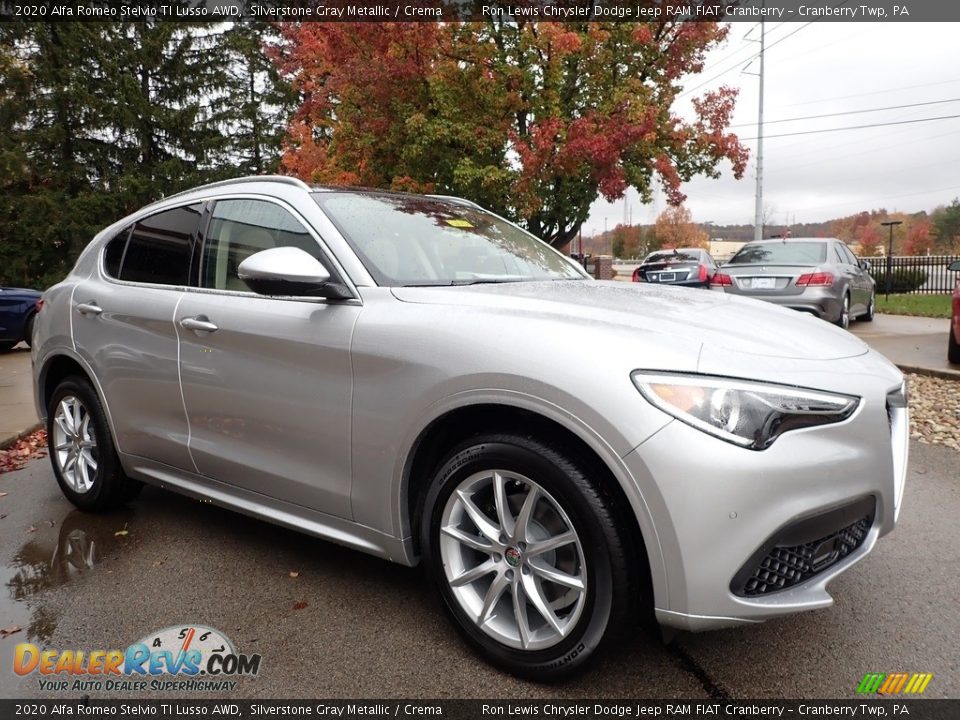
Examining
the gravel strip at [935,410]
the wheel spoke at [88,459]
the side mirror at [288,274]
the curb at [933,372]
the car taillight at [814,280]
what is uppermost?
the side mirror at [288,274]

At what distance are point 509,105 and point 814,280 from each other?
5.40 meters

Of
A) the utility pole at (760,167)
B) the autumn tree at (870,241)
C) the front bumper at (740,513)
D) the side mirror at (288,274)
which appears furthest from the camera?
the autumn tree at (870,241)

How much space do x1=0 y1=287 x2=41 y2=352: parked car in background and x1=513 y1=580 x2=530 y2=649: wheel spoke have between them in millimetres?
12850

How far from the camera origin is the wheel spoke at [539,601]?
2.16 meters

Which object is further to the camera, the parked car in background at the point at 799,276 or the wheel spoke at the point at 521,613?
the parked car in background at the point at 799,276

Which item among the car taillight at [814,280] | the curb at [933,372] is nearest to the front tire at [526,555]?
the curb at [933,372]

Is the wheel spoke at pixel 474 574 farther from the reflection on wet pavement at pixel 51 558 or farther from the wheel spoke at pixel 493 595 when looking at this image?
the reflection on wet pavement at pixel 51 558

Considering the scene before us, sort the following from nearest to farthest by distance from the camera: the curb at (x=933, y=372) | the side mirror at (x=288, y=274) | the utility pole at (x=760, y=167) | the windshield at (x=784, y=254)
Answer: the side mirror at (x=288, y=274), the curb at (x=933, y=372), the windshield at (x=784, y=254), the utility pole at (x=760, y=167)

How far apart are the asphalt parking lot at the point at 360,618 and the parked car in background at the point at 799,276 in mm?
6660

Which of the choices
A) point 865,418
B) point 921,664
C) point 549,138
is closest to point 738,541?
point 865,418

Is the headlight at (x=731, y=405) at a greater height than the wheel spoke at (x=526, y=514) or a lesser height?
greater

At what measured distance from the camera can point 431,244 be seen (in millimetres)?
→ 3100

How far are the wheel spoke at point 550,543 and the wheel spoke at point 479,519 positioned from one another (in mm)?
126

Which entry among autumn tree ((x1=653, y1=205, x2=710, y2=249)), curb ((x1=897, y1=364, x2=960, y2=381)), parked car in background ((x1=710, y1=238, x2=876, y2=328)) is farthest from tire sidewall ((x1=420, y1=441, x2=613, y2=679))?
autumn tree ((x1=653, y1=205, x2=710, y2=249))
